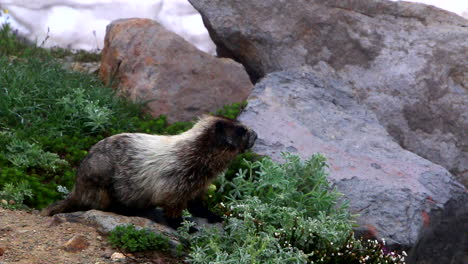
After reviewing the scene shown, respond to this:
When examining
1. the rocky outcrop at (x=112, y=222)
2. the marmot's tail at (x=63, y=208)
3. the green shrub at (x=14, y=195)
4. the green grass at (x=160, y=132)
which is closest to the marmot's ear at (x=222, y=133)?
the green grass at (x=160, y=132)

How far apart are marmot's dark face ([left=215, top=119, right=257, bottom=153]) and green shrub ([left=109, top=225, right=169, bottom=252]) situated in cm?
114

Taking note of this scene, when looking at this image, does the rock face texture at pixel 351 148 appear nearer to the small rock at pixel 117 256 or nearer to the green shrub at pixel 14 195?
the green shrub at pixel 14 195

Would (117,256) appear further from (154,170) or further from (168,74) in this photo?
(168,74)

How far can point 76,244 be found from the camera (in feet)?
16.6

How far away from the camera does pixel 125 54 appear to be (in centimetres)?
919

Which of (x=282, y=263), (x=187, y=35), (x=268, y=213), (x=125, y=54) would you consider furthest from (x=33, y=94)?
(x=187, y=35)

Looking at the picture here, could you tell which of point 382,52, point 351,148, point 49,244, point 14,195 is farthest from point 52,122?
point 382,52

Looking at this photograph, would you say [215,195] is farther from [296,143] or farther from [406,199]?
[406,199]

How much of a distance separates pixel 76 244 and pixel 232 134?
172cm

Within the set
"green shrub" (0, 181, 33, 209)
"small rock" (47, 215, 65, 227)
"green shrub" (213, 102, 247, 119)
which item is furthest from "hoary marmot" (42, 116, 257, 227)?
"green shrub" (213, 102, 247, 119)

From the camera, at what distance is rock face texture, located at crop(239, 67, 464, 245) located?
6.77m

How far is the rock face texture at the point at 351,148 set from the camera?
6770mm

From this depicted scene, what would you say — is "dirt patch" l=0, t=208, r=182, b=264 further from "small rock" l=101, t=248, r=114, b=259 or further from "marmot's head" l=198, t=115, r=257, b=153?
"marmot's head" l=198, t=115, r=257, b=153

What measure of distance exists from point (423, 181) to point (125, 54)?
13.6 feet
